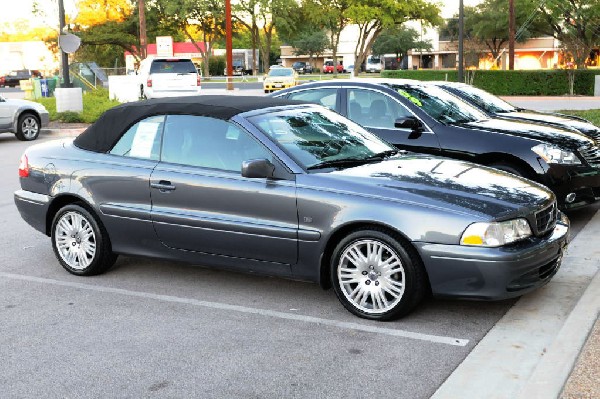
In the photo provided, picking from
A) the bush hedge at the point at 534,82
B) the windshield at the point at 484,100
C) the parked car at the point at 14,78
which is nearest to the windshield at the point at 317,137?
the windshield at the point at 484,100

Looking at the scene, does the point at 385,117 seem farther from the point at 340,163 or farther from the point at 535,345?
the point at 535,345

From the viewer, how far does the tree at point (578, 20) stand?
43.0 meters

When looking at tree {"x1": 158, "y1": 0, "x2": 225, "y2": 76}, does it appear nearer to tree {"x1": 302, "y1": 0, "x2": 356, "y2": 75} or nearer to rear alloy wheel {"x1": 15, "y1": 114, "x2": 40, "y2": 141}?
Result: tree {"x1": 302, "y1": 0, "x2": 356, "y2": 75}

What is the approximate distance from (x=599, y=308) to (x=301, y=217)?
7.22 ft

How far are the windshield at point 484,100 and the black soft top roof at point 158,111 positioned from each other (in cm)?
461

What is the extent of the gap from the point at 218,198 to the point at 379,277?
1.43 metres

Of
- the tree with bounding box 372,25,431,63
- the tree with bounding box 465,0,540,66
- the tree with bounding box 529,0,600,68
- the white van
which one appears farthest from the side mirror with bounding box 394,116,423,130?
the white van

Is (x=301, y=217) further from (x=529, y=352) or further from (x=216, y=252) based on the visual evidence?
(x=529, y=352)

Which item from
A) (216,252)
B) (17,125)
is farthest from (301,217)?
(17,125)

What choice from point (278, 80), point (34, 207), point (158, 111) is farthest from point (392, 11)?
point (158, 111)

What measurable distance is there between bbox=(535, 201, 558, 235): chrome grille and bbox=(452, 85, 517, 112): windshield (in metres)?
4.89

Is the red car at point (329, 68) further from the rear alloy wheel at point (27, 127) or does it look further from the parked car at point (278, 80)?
the rear alloy wheel at point (27, 127)

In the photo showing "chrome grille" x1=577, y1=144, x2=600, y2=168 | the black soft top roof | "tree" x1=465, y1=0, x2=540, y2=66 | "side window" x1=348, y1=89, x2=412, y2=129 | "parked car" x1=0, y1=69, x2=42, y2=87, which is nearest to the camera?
the black soft top roof

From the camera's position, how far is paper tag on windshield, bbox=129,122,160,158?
6.57 m
